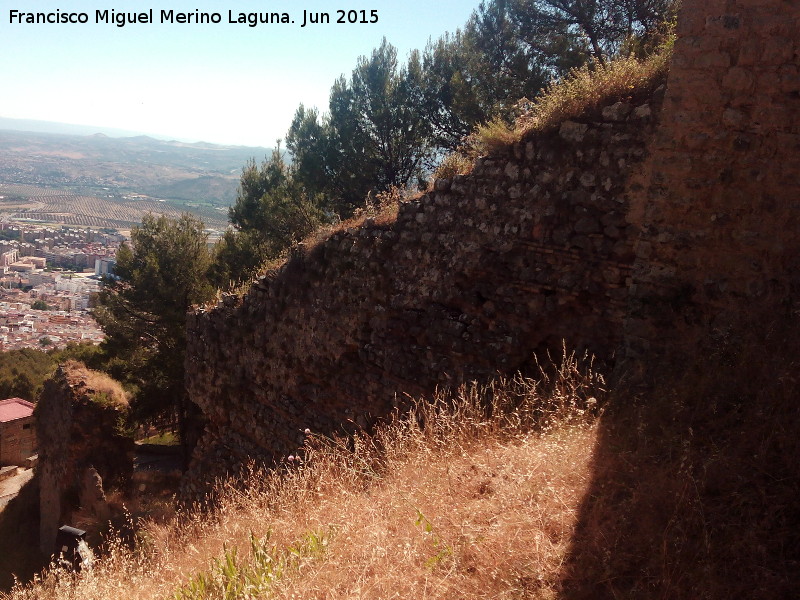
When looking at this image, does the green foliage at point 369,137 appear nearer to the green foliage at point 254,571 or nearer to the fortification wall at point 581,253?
the fortification wall at point 581,253

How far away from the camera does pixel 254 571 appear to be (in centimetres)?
344

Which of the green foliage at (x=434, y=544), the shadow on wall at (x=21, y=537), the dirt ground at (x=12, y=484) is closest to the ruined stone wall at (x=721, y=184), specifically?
the green foliage at (x=434, y=544)

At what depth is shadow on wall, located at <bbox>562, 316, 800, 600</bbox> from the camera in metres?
2.45

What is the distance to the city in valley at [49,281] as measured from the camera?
36219mm

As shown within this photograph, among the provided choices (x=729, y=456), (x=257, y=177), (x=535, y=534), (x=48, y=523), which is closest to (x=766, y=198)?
(x=729, y=456)

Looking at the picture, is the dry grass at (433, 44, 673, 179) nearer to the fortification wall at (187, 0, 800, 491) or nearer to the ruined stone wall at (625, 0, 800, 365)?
the fortification wall at (187, 0, 800, 491)

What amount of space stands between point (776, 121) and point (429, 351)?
3417 mm

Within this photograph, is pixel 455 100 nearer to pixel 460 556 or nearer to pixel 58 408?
pixel 58 408

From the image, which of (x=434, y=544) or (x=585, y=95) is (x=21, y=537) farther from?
(x=585, y=95)

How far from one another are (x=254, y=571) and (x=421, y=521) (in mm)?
1057

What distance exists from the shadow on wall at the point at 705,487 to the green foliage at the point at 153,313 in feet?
43.0

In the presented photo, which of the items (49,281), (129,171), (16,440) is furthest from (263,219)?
(129,171)

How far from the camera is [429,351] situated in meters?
5.74

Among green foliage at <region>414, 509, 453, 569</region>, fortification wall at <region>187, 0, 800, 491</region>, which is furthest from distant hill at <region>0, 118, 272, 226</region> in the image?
green foliage at <region>414, 509, 453, 569</region>
